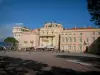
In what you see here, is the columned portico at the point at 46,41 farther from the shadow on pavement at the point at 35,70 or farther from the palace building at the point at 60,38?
the shadow on pavement at the point at 35,70

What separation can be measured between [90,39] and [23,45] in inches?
1343

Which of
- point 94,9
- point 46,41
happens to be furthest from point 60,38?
point 94,9

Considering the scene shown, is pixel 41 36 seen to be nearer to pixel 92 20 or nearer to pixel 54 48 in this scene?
pixel 54 48

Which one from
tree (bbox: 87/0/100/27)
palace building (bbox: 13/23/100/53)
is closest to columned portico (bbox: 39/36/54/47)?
palace building (bbox: 13/23/100/53)

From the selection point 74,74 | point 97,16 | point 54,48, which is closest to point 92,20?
point 97,16

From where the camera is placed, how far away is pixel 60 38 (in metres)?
94.3

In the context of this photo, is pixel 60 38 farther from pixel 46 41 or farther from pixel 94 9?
pixel 94 9

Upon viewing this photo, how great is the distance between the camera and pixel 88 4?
22234mm

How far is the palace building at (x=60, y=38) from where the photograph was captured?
8738 centimetres

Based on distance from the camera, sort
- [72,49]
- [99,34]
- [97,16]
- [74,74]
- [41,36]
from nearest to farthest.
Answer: [74,74] < [97,16] < [99,34] < [72,49] < [41,36]

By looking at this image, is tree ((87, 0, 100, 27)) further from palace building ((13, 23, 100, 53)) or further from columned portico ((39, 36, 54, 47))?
columned portico ((39, 36, 54, 47))

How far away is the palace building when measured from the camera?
87375 millimetres

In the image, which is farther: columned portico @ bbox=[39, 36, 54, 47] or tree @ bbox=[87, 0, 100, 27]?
columned portico @ bbox=[39, 36, 54, 47]

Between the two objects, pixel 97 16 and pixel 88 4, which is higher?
pixel 88 4
